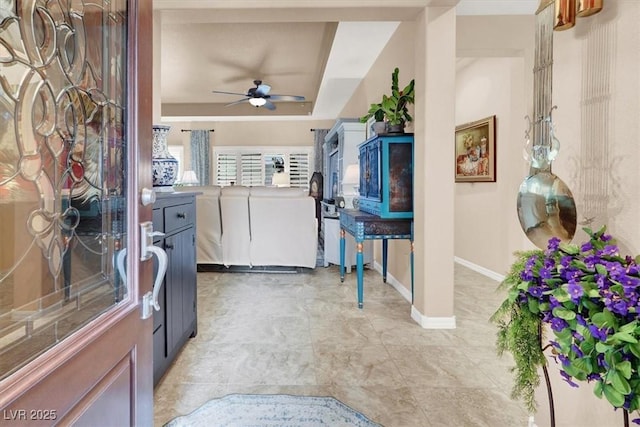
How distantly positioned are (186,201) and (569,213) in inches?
79.3

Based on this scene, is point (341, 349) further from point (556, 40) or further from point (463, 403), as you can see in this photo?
point (556, 40)

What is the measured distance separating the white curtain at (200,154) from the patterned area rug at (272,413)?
756 cm

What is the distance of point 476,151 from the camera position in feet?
15.0

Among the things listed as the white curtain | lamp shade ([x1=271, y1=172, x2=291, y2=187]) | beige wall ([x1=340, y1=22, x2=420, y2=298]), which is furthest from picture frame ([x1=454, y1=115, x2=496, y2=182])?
the white curtain

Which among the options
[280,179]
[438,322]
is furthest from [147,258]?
[280,179]

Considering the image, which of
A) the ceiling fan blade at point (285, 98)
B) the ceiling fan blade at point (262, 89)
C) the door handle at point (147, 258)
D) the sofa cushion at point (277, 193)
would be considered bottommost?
the door handle at point (147, 258)

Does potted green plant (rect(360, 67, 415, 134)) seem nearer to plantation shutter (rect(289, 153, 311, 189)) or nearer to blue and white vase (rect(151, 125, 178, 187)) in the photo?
blue and white vase (rect(151, 125, 178, 187))

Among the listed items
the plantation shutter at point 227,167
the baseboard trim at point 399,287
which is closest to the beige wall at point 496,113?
the baseboard trim at point 399,287

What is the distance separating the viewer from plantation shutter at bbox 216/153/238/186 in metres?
8.88

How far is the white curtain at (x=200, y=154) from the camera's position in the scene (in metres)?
8.67

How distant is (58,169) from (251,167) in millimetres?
8402

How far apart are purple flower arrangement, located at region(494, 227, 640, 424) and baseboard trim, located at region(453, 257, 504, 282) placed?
3176mm

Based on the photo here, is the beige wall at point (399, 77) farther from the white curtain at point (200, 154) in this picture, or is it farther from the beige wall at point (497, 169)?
the white curtain at point (200, 154)

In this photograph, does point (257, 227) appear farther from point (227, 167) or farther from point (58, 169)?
point (227, 167)
